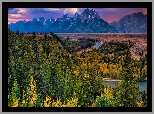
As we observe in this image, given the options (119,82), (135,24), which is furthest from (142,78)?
(135,24)

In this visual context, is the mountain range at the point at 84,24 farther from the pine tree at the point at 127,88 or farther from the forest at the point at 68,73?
the pine tree at the point at 127,88

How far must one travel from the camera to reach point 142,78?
700 cm

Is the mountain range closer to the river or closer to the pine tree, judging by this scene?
the pine tree

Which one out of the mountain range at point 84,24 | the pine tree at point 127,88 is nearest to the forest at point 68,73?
the pine tree at point 127,88

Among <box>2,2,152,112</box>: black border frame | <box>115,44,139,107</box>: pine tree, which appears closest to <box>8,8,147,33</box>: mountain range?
<box>2,2,152,112</box>: black border frame

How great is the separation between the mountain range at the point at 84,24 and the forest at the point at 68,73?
0.12m

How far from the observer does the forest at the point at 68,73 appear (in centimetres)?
702

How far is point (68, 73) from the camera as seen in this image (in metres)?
7.16

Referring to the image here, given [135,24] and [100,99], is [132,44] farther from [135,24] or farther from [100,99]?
[100,99]

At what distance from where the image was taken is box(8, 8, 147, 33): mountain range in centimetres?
699

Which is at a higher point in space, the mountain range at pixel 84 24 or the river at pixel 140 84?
the mountain range at pixel 84 24

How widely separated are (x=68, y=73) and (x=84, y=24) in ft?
2.40

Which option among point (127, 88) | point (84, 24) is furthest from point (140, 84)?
point (84, 24)

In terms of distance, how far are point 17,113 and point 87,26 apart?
5.13 ft
